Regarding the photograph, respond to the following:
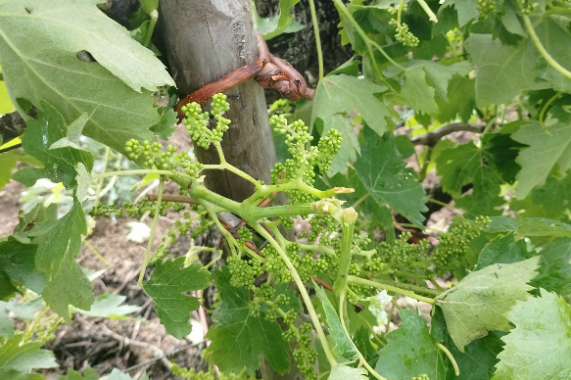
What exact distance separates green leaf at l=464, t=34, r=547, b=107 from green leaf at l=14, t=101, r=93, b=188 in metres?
0.97

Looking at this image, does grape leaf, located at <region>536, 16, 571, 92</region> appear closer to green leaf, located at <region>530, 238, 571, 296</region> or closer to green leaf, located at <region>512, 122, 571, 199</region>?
green leaf, located at <region>512, 122, 571, 199</region>

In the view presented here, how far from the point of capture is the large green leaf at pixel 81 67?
0.65 meters

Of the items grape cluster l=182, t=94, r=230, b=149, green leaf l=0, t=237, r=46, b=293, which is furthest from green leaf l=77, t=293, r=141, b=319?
grape cluster l=182, t=94, r=230, b=149

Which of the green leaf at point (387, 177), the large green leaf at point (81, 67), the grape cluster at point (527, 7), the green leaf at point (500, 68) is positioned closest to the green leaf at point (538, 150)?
the green leaf at point (500, 68)

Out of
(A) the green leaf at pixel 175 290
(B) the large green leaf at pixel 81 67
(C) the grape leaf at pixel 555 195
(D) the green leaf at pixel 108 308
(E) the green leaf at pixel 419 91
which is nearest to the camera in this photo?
(B) the large green leaf at pixel 81 67

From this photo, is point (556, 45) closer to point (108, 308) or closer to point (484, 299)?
point (484, 299)

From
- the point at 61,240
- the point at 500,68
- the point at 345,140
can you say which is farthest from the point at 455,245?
the point at 61,240

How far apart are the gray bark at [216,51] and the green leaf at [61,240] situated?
0.27m

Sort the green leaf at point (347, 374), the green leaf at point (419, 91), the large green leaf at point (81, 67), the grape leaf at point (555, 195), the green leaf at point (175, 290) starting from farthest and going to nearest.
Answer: the grape leaf at point (555, 195), the green leaf at point (419, 91), the green leaf at point (175, 290), the large green leaf at point (81, 67), the green leaf at point (347, 374)

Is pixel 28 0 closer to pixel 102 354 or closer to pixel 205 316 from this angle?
pixel 205 316

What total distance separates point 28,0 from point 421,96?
0.78 metres

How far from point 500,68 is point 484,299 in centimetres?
68

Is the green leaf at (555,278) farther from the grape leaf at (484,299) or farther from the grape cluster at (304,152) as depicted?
the grape cluster at (304,152)

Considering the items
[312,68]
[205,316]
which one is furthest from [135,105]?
[205,316]
